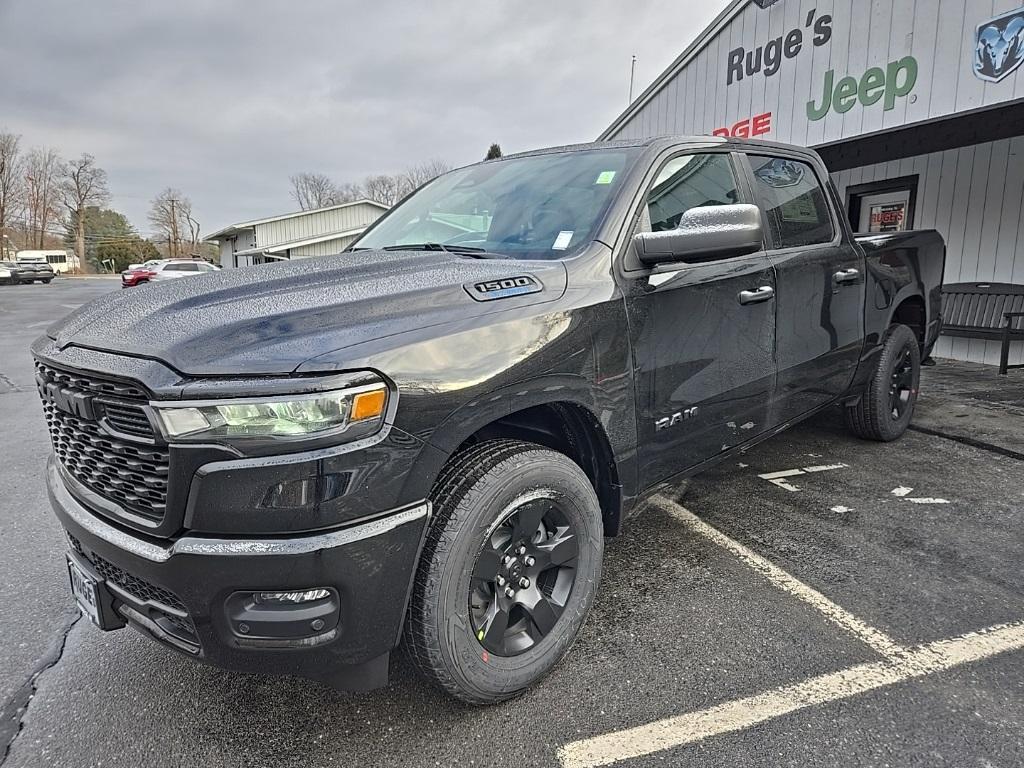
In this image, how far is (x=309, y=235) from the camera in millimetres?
36500

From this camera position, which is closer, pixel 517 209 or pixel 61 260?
pixel 517 209

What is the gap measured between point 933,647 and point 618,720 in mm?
1223

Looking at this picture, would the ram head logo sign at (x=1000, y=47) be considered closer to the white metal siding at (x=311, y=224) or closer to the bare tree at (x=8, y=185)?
the white metal siding at (x=311, y=224)

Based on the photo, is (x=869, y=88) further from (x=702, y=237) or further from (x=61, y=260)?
(x=61, y=260)

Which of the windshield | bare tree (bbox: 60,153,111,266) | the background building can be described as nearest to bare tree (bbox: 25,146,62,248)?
bare tree (bbox: 60,153,111,266)

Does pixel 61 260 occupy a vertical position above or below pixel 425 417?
above

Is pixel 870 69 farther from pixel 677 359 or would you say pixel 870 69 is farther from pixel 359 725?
pixel 359 725

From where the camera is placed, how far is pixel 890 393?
4.49 metres

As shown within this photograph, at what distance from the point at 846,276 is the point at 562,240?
82.1 inches

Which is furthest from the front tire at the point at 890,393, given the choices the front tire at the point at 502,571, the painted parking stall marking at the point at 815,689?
the front tire at the point at 502,571

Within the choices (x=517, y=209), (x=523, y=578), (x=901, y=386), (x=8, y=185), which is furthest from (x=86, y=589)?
(x=8, y=185)

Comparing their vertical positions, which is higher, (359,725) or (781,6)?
(781,6)

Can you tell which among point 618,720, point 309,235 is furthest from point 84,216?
point 618,720

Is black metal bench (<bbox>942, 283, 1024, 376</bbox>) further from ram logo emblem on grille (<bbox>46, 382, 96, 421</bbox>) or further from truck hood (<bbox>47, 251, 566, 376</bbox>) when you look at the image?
ram logo emblem on grille (<bbox>46, 382, 96, 421</bbox>)
